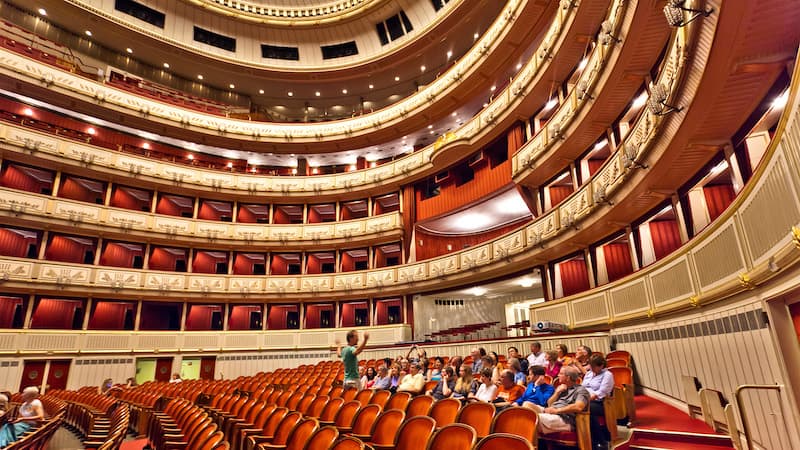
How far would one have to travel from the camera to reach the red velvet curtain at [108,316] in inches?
491

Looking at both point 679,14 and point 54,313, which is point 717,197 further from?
point 54,313

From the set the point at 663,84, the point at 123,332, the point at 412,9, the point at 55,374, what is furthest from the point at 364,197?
the point at 663,84

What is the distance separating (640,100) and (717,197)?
2407 mm

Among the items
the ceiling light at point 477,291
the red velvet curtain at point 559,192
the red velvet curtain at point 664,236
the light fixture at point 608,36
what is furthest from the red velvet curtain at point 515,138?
the light fixture at point 608,36

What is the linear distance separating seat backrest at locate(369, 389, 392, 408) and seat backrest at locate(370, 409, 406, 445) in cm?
72

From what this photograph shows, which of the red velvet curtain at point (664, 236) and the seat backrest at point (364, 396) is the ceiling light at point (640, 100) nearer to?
the red velvet curtain at point (664, 236)

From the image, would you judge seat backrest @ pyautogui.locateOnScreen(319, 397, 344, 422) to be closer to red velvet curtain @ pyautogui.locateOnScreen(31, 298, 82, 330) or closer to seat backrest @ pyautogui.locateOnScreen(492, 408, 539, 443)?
seat backrest @ pyautogui.locateOnScreen(492, 408, 539, 443)

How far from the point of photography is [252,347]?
13.3 metres

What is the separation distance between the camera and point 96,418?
5324 millimetres

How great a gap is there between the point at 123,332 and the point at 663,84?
13.5 metres

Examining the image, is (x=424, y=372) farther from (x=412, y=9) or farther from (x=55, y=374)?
(x=412, y=9)

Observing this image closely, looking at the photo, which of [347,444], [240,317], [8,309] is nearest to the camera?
[347,444]

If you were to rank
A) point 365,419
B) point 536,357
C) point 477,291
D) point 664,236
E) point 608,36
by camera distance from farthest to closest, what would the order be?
point 477,291
point 664,236
point 608,36
point 536,357
point 365,419

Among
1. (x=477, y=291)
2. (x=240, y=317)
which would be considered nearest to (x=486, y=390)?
(x=477, y=291)
